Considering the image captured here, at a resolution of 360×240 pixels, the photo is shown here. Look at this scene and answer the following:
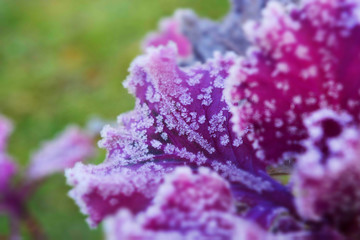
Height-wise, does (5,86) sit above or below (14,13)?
below

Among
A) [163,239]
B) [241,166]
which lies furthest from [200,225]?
[241,166]

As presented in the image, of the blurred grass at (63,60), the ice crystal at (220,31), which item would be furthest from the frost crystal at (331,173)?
the blurred grass at (63,60)

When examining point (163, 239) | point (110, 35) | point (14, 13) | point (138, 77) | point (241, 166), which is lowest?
point (163, 239)

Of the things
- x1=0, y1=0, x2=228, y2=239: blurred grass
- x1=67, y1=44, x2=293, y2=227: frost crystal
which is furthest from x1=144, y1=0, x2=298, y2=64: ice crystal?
x1=0, y1=0, x2=228, y2=239: blurred grass

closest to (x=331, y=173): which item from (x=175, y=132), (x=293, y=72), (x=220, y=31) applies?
(x=293, y=72)

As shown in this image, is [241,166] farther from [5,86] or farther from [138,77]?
[5,86]

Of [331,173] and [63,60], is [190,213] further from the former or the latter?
[63,60]

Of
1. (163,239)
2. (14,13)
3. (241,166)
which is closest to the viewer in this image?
(163,239)

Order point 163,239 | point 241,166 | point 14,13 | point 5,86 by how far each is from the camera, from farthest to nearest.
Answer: point 14,13
point 5,86
point 241,166
point 163,239

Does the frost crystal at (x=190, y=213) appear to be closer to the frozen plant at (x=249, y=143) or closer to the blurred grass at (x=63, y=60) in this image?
the frozen plant at (x=249, y=143)
